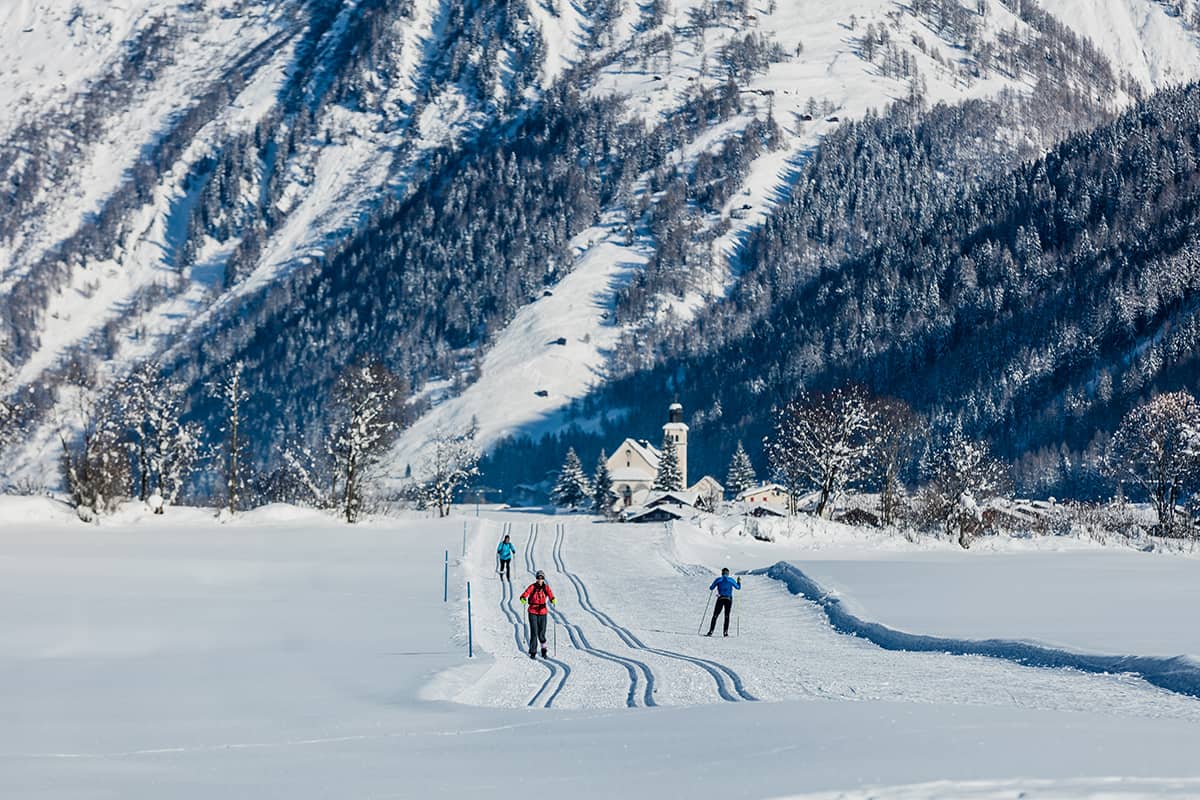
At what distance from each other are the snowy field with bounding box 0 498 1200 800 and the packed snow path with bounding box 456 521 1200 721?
0.11 metres

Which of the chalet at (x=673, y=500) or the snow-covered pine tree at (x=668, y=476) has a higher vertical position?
the snow-covered pine tree at (x=668, y=476)

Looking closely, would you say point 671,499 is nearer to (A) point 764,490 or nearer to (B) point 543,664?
(A) point 764,490

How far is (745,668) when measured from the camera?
23891 millimetres

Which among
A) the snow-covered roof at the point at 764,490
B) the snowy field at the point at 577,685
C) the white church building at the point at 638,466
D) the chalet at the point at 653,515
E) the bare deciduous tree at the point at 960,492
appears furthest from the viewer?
the white church building at the point at 638,466

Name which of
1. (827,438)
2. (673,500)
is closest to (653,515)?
(673,500)

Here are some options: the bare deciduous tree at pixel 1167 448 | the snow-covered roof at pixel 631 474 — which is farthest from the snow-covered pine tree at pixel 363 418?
the snow-covered roof at pixel 631 474

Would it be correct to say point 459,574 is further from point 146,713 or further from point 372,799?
point 372,799

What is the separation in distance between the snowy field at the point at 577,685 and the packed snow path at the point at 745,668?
0.11 metres

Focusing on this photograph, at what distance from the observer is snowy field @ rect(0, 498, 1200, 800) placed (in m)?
12.9

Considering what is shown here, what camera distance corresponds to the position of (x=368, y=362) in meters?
81.6

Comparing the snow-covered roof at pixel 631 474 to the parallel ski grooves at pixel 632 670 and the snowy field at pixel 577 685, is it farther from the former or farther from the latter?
the parallel ski grooves at pixel 632 670

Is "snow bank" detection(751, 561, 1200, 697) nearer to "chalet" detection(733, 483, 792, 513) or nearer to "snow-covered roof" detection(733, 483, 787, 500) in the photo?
"chalet" detection(733, 483, 792, 513)

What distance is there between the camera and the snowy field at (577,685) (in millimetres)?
12938

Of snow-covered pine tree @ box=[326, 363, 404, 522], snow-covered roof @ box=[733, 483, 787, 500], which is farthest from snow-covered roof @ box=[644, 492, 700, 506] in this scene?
snow-covered pine tree @ box=[326, 363, 404, 522]
